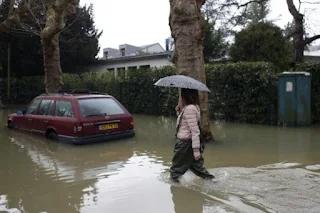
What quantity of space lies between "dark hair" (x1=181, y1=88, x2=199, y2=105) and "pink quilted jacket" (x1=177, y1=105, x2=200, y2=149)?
0.09m

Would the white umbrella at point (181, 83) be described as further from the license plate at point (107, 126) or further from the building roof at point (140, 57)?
the building roof at point (140, 57)

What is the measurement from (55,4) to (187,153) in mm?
11181

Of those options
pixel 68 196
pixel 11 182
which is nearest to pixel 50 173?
pixel 11 182

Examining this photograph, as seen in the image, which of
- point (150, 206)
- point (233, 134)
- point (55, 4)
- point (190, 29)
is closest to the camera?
point (150, 206)

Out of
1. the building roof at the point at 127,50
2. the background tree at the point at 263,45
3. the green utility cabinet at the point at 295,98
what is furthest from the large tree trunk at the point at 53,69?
the building roof at the point at 127,50

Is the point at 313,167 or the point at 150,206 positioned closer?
the point at 150,206

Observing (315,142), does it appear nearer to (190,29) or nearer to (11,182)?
(190,29)

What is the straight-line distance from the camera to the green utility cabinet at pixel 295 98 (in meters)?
13.5

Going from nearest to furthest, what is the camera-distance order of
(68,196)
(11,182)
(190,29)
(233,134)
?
(68,196) → (11,182) → (190,29) → (233,134)

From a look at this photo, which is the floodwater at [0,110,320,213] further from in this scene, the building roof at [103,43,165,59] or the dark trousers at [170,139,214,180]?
the building roof at [103,43,165,59]

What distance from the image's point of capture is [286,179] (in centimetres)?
680

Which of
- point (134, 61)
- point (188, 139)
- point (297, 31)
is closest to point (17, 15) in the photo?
point (134, 61)

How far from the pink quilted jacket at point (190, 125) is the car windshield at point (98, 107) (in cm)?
473

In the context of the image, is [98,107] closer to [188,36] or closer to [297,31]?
[188,36]
